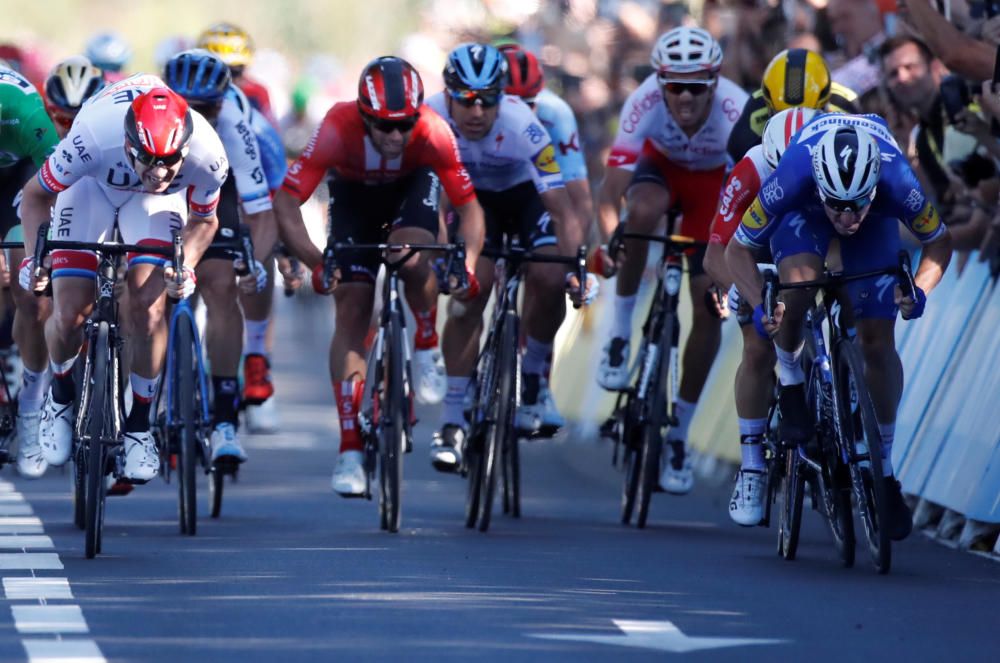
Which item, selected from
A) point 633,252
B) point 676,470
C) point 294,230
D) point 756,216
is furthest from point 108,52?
point 756,216

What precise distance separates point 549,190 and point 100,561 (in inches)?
148

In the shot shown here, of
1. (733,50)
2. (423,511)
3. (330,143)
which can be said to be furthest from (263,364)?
(733,50)

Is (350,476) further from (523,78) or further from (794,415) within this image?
(523,78)

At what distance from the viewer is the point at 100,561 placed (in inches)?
424

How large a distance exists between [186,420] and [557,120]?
4079 millimetres

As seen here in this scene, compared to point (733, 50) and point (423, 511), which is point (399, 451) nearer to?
point (423, 511)

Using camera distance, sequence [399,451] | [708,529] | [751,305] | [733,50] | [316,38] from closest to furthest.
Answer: [751,305]
[399,451]
[708,529]
[733,50]
[316,38]

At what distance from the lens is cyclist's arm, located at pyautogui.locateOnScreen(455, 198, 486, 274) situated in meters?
12.7

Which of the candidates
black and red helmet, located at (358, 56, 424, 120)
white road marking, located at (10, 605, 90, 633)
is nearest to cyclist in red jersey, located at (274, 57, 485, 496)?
black and red helmet, located at (358, 56, 424, 120)

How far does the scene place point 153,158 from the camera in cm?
1084

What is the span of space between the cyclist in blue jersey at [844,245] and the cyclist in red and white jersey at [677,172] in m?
2.35

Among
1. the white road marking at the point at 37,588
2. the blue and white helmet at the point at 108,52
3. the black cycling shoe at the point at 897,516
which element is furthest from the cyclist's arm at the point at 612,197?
the blue and white helmet at the point at 108,52

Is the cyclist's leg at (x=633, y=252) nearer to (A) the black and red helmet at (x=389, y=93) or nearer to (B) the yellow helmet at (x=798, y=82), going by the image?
(B) the yellow helmet at (x=798, y=82)

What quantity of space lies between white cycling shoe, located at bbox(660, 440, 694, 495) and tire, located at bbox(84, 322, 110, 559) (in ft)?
11.1
